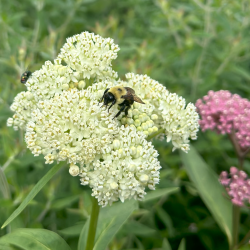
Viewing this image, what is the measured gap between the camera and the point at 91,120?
1.80 m

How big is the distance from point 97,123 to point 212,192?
4.48ft

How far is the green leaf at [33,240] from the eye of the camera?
1712 mm

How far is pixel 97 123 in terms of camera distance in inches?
70.7

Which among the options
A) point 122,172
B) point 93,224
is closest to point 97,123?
point 122,172

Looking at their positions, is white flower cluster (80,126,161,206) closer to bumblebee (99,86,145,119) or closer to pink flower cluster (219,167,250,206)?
bumblebee (99,86,145,119)

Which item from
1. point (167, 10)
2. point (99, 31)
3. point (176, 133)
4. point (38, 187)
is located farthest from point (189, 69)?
point (38, 187)

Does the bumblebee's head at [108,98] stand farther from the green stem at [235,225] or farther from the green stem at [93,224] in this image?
the green stem at [235,225]

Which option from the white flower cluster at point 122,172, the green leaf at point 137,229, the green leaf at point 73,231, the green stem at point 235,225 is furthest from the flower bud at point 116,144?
the green stem at point 235,225

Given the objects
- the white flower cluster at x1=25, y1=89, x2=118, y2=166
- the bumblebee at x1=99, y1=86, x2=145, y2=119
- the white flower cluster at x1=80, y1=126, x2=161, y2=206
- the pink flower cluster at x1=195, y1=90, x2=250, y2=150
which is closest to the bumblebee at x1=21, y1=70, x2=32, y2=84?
the white flower cluster at x1=25, y1=89, x2=118, y2=166

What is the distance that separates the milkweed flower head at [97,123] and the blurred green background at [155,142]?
0.69m

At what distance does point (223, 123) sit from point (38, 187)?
1636 mm

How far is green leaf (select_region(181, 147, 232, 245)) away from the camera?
2558mm

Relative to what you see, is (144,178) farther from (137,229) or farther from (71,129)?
(137,229)

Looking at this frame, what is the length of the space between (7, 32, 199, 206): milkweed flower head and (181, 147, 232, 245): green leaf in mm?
679
